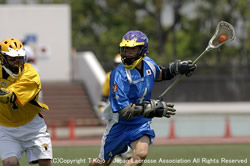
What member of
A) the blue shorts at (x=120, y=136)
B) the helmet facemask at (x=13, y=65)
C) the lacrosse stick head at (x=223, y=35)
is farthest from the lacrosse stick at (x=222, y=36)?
the helmet facemask at (x=13, y=65)

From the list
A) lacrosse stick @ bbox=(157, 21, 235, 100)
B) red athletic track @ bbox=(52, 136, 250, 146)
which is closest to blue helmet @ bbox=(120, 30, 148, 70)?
lacrosse stick @ bbox=(157, 21, 235, 100)

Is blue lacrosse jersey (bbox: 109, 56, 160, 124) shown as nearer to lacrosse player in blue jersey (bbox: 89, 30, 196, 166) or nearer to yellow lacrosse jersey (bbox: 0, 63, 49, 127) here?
lacrosse player in blue jersey (bbox: 89, 30, 196, 166)

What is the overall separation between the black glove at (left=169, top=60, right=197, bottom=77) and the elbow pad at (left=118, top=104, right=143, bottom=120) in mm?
838

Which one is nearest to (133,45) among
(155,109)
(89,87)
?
(155,109)

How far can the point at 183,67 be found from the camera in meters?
8.47

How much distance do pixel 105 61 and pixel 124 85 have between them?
20844mm

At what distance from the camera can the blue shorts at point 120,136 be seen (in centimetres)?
822

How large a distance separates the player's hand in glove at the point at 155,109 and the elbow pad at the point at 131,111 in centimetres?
6

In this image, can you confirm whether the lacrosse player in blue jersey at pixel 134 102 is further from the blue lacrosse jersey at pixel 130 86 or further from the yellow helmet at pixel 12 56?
the yellow helmet at pixel 12 56

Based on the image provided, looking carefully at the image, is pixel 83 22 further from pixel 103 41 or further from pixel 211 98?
pixel 211 98

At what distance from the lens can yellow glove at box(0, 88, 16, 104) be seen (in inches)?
298

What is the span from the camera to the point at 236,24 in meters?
40.8

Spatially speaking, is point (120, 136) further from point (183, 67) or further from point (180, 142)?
point (180, 142)

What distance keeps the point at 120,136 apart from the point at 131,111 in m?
0.53
